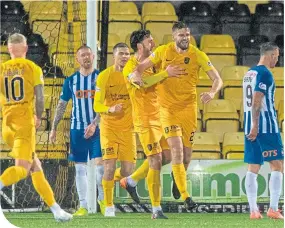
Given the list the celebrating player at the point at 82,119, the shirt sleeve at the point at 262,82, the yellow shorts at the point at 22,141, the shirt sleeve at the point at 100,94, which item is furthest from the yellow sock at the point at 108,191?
the shirt sleeve at the point at 262,82

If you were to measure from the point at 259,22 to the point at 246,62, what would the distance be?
794 millimetres

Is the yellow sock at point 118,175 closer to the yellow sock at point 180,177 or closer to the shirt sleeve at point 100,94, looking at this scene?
the shirt sleeve at point 100,94

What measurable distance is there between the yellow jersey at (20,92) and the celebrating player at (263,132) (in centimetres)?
201

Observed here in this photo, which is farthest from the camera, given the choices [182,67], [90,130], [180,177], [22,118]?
[90,130]

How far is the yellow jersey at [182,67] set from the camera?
10.5 metres

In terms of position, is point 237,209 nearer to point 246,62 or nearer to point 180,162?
point 180,162

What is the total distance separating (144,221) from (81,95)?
1.45 metres

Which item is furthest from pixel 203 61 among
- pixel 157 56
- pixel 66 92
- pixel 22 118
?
pixel 22 118

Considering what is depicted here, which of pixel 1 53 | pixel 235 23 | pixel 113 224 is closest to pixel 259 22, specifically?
pixel 235 23

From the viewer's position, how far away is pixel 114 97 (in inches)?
424

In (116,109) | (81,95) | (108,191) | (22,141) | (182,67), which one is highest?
(182,67)

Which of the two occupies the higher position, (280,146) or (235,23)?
(235,23)

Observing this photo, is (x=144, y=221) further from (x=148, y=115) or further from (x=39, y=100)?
(x=39, y=100)

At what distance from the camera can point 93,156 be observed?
11.1 metres
